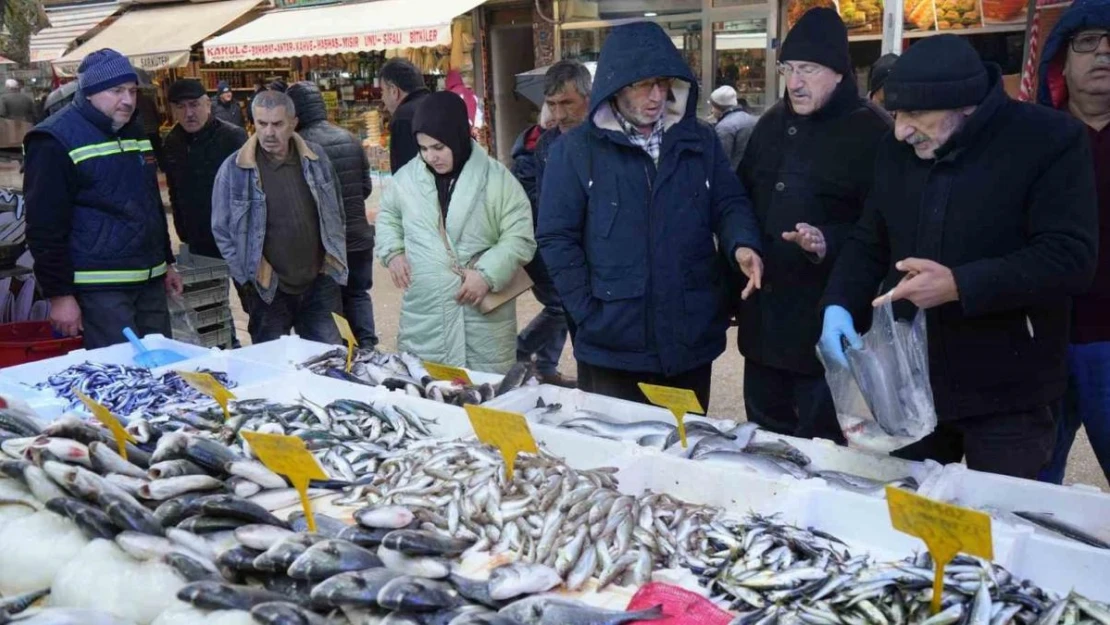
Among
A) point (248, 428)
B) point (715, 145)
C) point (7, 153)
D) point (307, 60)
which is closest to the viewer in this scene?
point (248, 428)

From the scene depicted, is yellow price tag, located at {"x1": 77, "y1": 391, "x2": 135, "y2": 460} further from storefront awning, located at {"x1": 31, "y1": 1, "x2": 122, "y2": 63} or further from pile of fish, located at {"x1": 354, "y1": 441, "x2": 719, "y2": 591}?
storefront awning, located at {"x1": 31, "y1": 1, "x2": 122, "y2": 63}

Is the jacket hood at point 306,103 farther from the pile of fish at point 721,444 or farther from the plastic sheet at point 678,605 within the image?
the plastic sheet at point 678,605

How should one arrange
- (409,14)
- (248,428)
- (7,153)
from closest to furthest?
1. (248,428)
2. (7,153)
3. (409,14)

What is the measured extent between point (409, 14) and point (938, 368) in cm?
837

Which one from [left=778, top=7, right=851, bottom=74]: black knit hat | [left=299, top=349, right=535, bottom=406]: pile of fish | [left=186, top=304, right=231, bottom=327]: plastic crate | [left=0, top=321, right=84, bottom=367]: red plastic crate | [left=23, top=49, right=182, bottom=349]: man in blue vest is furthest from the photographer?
[left=186, top=304, right=231, bottom=327]: plastic crate

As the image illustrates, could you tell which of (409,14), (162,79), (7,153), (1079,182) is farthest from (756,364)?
(162,79)

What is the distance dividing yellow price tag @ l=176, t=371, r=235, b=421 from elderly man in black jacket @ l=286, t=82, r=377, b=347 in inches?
112

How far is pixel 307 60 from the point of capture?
1389 cm

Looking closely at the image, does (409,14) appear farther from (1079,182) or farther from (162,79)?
(162,79)

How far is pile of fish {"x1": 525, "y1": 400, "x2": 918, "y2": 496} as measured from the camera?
8.99 feet

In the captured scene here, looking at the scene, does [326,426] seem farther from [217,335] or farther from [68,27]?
[68,27]

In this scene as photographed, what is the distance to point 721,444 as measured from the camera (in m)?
2.99

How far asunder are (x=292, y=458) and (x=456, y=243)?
6.43ft

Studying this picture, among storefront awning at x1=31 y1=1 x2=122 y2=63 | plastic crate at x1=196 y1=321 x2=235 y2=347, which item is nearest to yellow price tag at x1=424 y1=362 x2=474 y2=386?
plastic crate at x1=196 y1=321 x2=235 y2=347
